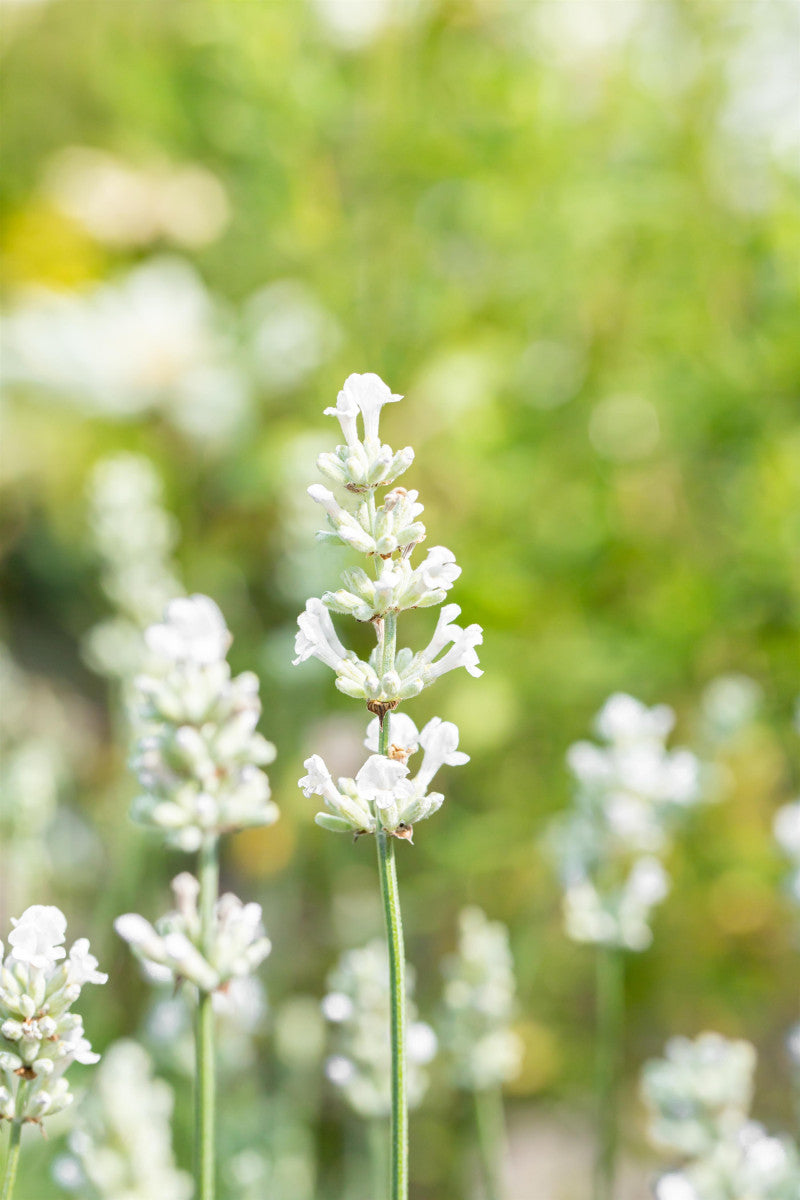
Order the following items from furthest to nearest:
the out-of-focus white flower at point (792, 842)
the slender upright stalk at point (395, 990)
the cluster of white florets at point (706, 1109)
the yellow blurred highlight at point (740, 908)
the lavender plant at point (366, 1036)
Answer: the yellow blurred highlight at point (740, 908) → the out-of-focus white flower at point (792, 842) → the lavender plant at point (366, 1036) → the cluster of white florets at point (706, 1109) → the slender upright stalk at point (395, 990)

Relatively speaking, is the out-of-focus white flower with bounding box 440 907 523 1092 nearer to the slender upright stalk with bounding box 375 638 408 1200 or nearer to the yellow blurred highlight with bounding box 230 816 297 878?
the slender upright stalk with bounding box 375 638 408 1200

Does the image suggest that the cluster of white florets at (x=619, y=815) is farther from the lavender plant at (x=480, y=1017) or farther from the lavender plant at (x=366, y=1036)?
the lavender plant at (x=366, y=1036)

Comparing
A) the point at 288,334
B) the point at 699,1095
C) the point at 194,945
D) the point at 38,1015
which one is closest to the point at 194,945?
the point at 194,945

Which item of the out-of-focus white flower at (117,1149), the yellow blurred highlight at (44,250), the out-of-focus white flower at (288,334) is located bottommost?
the out-of-focus white flower at (117,1149)

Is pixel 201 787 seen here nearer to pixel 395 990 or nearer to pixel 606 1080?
pixel 395 990


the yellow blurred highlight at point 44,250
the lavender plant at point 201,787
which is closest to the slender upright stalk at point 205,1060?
the lavender plant at point 201,787

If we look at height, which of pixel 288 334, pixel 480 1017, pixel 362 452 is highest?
pixel 288 334

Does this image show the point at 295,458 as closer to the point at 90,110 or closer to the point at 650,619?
the point at 650,619
